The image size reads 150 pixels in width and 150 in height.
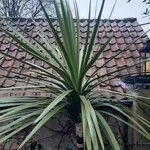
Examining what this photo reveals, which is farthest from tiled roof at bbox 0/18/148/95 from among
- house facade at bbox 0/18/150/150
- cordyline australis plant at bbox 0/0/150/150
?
cordyline australis plant at bbox 0/0/150/150

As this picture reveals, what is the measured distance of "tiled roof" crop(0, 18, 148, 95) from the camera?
5090 millimetres

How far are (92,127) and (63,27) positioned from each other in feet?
3.14

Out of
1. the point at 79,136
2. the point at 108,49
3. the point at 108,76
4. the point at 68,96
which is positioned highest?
the point at 108,49

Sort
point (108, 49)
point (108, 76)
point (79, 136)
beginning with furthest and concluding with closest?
point (108, 49), point (108, 76), point (79, 136)

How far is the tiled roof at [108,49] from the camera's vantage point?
5.09m

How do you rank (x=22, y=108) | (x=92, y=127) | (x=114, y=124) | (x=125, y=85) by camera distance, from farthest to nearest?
(x=114, y=124), (x=125, y=85), (x=22, y=108), (x=92, y=127)

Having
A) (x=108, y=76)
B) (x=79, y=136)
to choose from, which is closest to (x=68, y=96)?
(x=79, y=136)

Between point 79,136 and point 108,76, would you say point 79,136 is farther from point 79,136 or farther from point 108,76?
point 108,76

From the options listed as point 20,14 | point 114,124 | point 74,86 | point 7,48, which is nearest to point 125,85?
point 114,124

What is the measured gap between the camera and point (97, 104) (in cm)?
372

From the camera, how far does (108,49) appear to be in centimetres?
600

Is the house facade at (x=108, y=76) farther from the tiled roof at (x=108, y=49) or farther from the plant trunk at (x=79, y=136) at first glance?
the plant trunk at (x=79, y=136)

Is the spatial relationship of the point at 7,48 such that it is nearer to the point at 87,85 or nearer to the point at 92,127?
the point at 87,85

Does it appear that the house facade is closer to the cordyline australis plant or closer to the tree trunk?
the cordyline australis plant
